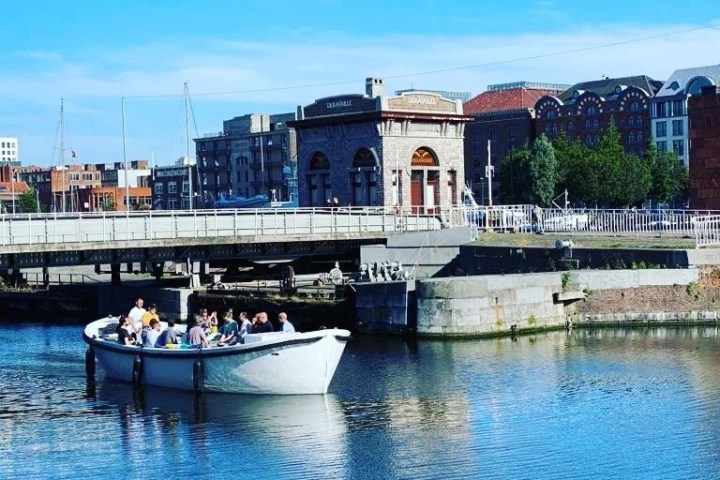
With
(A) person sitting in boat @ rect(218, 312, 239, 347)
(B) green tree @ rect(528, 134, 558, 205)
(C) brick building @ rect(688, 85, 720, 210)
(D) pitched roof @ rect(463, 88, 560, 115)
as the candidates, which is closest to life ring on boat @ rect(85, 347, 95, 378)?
(A) person sitting in boat @ rect(218, 312, 239, 347)

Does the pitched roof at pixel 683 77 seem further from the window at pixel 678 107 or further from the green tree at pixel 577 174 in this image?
the green tree at pixel 577 174

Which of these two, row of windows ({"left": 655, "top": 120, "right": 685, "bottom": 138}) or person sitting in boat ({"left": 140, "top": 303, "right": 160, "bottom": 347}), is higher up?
row of windows ({"left": 655, "top": 120, "right": 685, "bottom": 138})

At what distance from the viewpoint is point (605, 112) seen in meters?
149

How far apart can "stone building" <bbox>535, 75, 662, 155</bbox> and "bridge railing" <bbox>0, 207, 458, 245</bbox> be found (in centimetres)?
8148

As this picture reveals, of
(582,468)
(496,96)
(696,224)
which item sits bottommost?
(582,468)

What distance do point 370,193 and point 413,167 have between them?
313 cm

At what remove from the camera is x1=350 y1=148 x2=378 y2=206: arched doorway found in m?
76.8

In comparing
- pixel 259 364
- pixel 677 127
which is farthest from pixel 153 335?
pixel 677 127

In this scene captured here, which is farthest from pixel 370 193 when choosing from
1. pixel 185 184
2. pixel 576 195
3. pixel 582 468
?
pixel 185 184

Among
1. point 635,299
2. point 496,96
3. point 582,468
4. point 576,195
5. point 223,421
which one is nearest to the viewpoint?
point 582,468

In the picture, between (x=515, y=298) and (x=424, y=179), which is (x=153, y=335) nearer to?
(x=515, y=298)

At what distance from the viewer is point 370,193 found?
77250mm

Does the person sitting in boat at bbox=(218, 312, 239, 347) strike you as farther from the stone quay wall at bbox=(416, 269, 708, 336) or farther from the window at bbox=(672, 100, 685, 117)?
the window at bbox=(672, 100, 685, 117)

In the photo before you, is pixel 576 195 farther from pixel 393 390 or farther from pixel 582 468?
pixel 582 468
